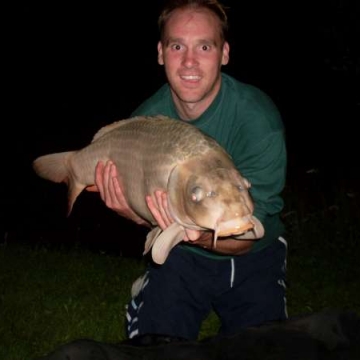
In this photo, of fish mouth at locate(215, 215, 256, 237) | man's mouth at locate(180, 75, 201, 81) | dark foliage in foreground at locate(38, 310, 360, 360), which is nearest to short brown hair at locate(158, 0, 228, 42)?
man's mouth at locate(180, 75, 201, 81)

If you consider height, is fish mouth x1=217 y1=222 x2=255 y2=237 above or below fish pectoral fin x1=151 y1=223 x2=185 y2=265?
above

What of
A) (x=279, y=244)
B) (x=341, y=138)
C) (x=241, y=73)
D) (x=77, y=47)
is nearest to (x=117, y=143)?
(x=279, y=244)

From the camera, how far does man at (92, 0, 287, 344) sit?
286 centimetres

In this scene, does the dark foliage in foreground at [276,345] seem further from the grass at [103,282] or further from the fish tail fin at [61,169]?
the grass at [103,282]

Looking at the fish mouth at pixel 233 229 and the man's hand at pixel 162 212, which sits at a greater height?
the fish mouth at pixel 233 229

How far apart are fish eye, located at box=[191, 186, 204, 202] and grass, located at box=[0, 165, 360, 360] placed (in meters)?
2.06

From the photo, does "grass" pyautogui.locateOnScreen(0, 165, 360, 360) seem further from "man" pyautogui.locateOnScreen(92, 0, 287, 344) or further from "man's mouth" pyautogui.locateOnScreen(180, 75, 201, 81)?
"man's mouth" pyautogui.locateOnScreen(180, 75, 201, 81)

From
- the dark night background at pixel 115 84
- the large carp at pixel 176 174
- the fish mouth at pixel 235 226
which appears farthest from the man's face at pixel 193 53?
the dark night background at pixel 115 84

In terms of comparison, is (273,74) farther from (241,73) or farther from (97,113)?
(97,113)

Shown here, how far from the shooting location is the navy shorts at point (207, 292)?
3.12 metres

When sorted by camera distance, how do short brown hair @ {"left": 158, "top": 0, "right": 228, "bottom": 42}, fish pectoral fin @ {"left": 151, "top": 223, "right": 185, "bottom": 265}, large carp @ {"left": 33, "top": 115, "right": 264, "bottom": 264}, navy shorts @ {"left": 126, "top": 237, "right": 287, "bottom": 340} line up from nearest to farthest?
large carp @ {"left": 33, "top": 115, "right": 264, "bottom": 264} < fish pectoral fin @ {"left": 151, "top": 223, "right": 185, "bottom": 265} < short brown hair @ {"left": 158, "top": 0, "right": 228, "bottom": 42} < navy shorts @ {"left": 126, "top": 237, "right": 287, "bottom": 340}

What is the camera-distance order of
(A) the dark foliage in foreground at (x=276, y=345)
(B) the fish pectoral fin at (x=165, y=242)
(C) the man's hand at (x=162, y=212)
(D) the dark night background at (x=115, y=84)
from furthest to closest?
(D) the dark night background at (x=115, y=84)
(C) the man's hand at (x=162, y=212)
(B) the fish pectoral fin at (x=165, y=242)
(A) the dark foliage in foreground at (x=276, y=345)

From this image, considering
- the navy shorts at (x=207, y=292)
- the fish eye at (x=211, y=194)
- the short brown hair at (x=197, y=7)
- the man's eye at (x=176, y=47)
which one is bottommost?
the navy shorts at (x=207, y=292)

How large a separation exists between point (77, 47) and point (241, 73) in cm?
730
